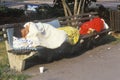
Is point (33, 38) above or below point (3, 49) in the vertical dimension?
above

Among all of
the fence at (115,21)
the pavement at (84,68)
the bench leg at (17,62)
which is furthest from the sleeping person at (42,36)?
the fence at (115,21)

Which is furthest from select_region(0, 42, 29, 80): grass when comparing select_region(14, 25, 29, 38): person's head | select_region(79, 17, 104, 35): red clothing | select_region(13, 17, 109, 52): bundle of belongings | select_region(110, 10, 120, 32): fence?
select_region(110, 10, 120, 32): fence

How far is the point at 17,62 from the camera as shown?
9766 mm

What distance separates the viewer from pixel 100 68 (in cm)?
992

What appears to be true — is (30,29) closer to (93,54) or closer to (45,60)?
(45,60)

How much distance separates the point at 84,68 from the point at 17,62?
5.11 feet

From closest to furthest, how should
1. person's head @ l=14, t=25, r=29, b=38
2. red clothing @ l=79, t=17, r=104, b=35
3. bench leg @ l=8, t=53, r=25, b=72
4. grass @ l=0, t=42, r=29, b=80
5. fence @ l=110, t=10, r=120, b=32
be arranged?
grass @ l=0, t=42, r=29, b=80 < bench leg @ l=8, t=53, r=25, b=72 < person's head @ l=14, t=25, r=29, b=38 < red clothing @ l=79, t=17, r=104, b=35 < fence @ l=110, t=10, r=120, b=32

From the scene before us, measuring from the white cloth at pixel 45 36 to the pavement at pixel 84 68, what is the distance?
587mm

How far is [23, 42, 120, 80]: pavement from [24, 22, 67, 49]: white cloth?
23.1 inches

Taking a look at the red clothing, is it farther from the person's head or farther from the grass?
the grass

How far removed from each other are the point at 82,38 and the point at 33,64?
1913 mm

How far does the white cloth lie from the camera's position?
9805mm

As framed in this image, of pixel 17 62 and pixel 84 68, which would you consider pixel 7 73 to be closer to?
pixel 17 62

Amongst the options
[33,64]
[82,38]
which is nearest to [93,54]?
[82,38]
